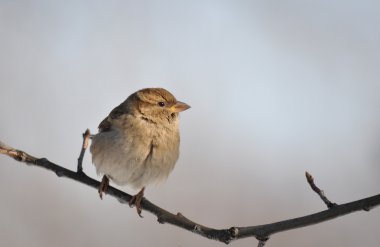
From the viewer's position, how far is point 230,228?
8.23 ft

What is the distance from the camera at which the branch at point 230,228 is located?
2114 mm

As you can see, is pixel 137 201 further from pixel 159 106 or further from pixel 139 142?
pixel 159 106

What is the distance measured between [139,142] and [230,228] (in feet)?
4.18

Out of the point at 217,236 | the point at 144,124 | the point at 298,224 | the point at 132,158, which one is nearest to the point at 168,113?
the point at 144,124

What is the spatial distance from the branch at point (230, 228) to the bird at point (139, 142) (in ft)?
1.19

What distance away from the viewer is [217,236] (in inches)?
99.3

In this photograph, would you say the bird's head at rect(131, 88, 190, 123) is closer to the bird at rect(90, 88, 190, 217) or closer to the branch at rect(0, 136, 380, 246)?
the bird at rect(90, 88, 190, 217)

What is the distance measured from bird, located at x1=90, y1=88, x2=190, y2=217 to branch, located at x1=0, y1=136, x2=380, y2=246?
36 cm

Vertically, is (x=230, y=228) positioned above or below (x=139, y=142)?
below

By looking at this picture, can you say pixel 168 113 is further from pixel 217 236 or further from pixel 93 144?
pixel 217 236

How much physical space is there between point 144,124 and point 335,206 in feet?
6.08

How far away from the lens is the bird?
356 centimetres

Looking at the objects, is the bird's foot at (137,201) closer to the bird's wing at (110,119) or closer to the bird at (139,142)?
the bird at (139,142)

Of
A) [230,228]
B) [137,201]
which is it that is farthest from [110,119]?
[230,228]
